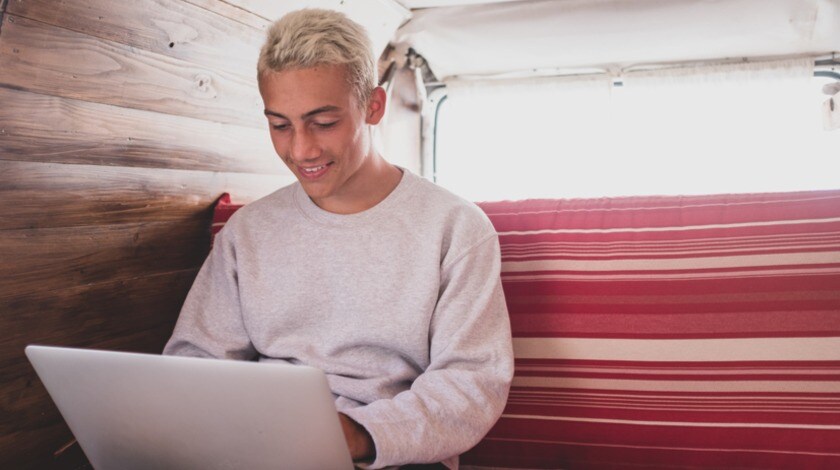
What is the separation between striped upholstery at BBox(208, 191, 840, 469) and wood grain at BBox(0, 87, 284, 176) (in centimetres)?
82

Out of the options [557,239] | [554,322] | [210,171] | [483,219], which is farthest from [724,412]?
[210,171]

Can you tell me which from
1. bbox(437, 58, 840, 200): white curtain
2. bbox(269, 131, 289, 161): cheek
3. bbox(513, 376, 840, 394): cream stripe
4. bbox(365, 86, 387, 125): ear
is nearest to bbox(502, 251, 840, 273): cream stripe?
bbox(513, 376, 840, 394): cream stripe

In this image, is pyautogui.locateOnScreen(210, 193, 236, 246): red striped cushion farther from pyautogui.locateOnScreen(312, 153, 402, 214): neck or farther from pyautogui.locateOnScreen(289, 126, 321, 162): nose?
pyautogui.locateOnScreen(289, 126, 321, 162): nose

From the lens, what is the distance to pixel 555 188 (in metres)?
3.14

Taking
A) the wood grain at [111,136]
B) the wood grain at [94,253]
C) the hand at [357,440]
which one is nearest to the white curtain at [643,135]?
the wood grain at [111,136]

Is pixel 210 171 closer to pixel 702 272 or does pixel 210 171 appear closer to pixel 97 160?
pixel 97 160

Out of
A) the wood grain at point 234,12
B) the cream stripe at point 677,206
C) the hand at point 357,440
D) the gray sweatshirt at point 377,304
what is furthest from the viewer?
the wood grain at point 234,12

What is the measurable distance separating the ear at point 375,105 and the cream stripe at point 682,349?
58cm

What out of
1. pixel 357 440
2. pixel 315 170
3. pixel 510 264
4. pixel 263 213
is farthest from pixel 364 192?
pixel 357 440

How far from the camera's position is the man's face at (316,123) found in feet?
4.39

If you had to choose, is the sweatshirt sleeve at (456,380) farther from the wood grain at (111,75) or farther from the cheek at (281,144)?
the wood grain at (111,75)

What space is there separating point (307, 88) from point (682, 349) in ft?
3.03

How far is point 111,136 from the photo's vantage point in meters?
1.54

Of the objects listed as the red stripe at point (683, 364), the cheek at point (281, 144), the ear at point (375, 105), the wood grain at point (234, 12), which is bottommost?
the red stripe at point (683, 364)
